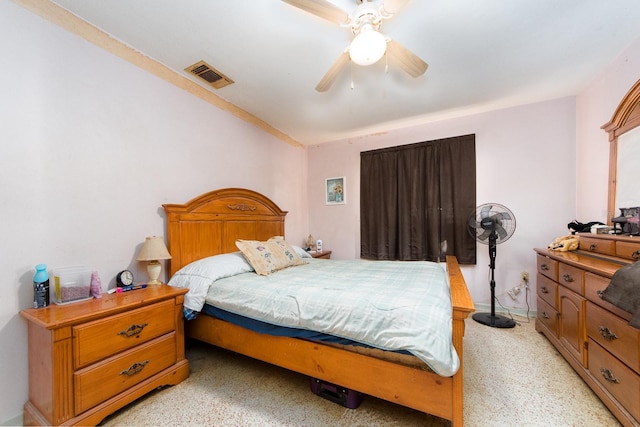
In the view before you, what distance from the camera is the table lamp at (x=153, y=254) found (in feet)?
5.93

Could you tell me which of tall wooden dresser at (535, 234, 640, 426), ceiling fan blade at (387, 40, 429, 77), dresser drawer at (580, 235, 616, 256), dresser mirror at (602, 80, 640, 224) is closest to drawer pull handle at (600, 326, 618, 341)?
tall wooden dresser at (535, 234, 640, 426)

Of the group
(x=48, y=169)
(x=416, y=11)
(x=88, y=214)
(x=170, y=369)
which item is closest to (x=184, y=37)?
(x=48, y=169)

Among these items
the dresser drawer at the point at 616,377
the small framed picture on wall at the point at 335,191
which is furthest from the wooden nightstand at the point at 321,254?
the dresser drawer at the point at 616,377

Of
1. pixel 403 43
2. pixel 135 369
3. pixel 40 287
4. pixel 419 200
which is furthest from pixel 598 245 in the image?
pixel 40 287

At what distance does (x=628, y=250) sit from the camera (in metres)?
1.54

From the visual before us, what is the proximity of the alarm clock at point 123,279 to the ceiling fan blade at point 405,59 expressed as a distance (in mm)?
2385

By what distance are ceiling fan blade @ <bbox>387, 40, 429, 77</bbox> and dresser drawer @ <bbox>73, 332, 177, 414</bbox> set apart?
7.94 feet

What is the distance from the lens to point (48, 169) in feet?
4.92

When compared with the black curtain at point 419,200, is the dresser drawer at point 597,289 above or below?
below

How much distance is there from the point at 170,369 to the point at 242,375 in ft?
1.60

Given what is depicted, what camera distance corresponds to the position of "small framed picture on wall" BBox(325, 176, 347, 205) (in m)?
3.86

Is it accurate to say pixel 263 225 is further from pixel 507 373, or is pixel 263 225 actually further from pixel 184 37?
pixel 507 373

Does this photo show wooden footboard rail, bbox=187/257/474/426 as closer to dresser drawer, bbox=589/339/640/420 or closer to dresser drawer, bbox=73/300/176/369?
Answer: dresser drawer, bbox=73/300/176/369

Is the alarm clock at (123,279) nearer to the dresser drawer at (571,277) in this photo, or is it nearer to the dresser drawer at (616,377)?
the dresser drawer at (616,377)
